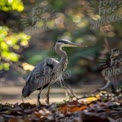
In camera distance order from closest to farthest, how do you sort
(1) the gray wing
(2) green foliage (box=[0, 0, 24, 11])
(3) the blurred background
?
(1) the gray wing → (2) green foliage (box=[0, 0, 24, 11]) → (3) the blurred background

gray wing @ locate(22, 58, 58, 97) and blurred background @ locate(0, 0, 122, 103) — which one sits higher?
blurred background @ locate(0, 0, 122, 103)

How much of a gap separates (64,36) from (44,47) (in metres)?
2.00

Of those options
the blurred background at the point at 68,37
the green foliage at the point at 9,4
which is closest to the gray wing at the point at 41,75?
the green foliage at the point at 9,4

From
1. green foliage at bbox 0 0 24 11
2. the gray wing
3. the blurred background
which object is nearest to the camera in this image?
the gray wing

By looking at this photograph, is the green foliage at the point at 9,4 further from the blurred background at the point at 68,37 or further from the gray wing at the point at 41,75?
the blurred background at the point at 68,37

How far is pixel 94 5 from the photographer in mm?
20016

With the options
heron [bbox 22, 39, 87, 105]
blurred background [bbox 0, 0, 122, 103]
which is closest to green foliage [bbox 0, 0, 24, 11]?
heron [bbox 22, 39, 87, 105]

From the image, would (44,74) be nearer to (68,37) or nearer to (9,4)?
(9,4)

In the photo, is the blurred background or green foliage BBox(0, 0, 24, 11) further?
the blurred background

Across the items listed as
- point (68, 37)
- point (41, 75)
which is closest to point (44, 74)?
point (41, 75)

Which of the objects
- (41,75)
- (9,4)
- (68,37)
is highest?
(68,37)

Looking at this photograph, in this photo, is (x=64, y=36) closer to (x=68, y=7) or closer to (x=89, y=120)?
(x=68, y=7)

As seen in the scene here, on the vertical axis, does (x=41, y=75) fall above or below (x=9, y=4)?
below

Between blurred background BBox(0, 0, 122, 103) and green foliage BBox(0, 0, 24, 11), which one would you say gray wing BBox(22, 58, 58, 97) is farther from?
blurred background BBox(0, 0, 122, 103)
